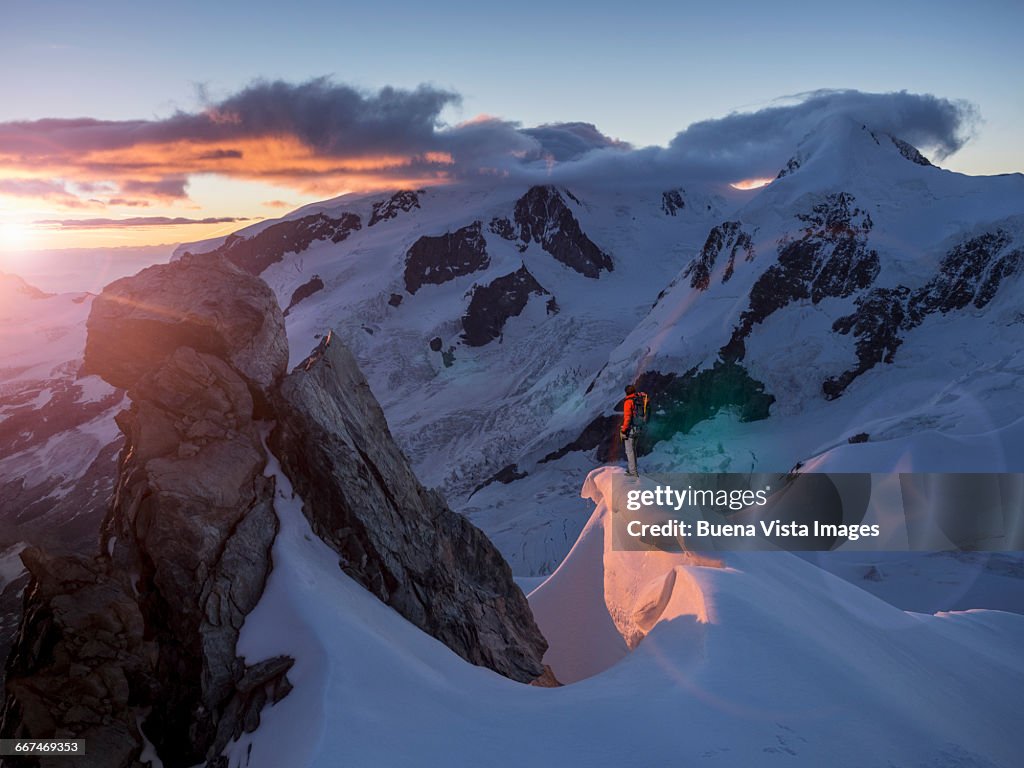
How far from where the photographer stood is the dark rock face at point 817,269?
279 ft

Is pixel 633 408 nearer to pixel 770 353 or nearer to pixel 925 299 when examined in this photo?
pixel 770 353

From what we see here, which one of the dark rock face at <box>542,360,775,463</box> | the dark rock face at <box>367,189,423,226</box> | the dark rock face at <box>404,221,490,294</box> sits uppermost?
the dark rock face at <box>367,189,423,226</box>

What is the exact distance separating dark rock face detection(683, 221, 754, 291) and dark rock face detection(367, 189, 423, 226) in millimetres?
105810

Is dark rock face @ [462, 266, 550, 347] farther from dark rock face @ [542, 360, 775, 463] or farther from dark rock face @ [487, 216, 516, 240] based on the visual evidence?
dark rock face @ [542, 360, 775, 463]

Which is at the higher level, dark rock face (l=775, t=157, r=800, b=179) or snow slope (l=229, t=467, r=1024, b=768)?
dark rock face (l=775, t=157, r=800, b=179)

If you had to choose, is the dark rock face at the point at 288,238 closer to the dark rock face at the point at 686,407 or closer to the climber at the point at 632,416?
the dark rock face at the point at 686,407

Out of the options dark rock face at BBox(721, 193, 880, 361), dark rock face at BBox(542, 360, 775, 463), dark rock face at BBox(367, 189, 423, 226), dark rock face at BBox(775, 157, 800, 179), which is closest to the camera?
dark rock face at BBox(542, 360, 775, 463)

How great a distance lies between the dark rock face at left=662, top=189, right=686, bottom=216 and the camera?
188 meters

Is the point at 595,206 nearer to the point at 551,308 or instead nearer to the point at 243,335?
the point at 551,308

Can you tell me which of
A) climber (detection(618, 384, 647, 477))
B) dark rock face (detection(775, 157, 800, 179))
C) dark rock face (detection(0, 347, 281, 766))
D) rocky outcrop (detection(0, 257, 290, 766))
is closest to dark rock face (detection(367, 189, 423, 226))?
dark rock face (detection(775, 157, 800, 179))

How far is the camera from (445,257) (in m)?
158

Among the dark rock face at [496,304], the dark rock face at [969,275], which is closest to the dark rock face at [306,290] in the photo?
the dark rock face at [496,304]

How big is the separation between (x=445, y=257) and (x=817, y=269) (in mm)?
88834

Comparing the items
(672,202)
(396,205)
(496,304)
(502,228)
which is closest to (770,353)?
(496,304)
